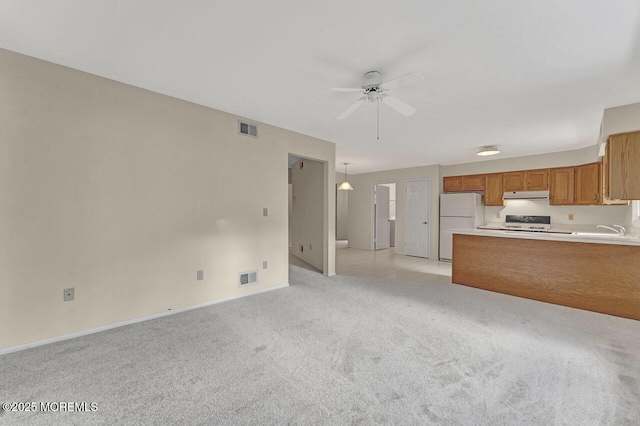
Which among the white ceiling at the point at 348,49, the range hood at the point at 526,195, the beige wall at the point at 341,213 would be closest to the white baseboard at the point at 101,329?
the white ceiling at the point at 348,49

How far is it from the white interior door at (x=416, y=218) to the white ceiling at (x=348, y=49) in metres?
3.77

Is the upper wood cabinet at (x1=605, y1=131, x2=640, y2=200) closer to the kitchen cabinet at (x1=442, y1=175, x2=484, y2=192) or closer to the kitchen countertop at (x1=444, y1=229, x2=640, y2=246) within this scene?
the kitchen countertop at (x1=444, y1=229, x2=640, y2=246)

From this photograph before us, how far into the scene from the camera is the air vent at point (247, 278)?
12.3ft

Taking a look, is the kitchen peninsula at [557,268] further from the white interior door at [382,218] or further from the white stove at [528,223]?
the white interior door at [382,218]

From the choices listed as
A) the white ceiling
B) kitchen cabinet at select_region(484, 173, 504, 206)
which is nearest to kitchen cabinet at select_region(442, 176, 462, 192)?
kitchen cabinet at select_region(484, 173, 504, 206)

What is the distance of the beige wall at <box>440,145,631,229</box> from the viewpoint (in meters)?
5.15

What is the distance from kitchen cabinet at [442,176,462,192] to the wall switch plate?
24.1 ft

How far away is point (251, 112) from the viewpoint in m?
3.60

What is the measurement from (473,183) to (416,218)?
5.31 feet

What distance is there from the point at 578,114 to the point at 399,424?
4.28 metres

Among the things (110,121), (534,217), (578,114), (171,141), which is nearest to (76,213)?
(110,121)

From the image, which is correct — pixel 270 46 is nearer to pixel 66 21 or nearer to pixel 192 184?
pixel 66 21

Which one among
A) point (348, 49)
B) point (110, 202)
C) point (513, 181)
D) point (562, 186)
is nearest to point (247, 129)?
point (110, 202)

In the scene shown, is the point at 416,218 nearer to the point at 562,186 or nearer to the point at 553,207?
the point at 553,207
